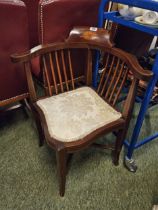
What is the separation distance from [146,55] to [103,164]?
102 cm

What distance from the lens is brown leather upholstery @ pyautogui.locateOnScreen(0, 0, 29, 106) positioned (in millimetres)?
957

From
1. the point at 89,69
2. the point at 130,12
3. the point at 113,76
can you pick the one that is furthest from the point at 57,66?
the point at 130,12

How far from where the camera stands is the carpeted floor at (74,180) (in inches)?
44.1

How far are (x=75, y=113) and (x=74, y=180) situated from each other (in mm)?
464

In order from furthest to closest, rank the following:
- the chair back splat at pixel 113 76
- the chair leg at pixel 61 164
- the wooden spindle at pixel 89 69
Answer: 1. the wooden spindle at pixel 89 69
2. the chair back splat at pixel 113 76
3. the chair leg at pixel 61 164

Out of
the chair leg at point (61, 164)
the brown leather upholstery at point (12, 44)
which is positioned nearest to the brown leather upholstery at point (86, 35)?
the brown leather upholstery at point (12, 44)

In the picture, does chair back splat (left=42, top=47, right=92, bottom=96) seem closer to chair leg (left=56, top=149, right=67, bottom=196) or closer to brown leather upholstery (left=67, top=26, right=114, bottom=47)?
brown leather upholstery (left=67, top=26, right=114, bottom=47)

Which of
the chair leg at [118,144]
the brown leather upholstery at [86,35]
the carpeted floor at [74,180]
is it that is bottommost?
the carpeted floor at [74,180]

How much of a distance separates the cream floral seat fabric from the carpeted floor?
1.44 feet

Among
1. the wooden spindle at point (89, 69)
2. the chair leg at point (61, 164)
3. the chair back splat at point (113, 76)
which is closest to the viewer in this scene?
the chair leg at point (61, 164)

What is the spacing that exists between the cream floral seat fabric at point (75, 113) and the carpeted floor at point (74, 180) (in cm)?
44

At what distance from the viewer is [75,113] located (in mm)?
1054

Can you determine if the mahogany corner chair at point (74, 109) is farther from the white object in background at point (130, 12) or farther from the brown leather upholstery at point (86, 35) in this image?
the white object in background at point (130, 12)

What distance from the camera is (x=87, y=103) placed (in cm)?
113
